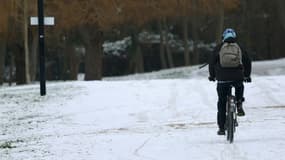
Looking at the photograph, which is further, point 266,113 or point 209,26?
point 209,26

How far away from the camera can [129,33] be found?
4703 centimetres

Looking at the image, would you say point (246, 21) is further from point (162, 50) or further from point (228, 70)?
point (228, 70)

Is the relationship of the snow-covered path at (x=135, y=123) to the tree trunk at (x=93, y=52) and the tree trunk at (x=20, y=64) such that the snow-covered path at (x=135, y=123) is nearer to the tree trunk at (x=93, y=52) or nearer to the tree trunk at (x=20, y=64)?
the tree trunk at (x=93, y=52)

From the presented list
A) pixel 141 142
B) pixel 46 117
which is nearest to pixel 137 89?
pixel 46 117

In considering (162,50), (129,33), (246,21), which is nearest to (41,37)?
(129,33)

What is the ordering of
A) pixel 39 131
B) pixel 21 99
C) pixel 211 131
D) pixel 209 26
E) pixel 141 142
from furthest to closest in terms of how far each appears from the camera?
1. pixel 209 26
2. pixel 21 99
3. pixel 39 131
4. pixel 211 131
5. pixel 141 142

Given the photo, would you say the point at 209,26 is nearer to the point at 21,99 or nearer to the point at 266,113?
the point at 21,99

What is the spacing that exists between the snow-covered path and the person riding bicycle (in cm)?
80

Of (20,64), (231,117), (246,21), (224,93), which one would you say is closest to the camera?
(231,117)

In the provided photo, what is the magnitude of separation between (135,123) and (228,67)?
12.7 ft

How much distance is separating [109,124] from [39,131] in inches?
63.0

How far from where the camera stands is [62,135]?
12758mm

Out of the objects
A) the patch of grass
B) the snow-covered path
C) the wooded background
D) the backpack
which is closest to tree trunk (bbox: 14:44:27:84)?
the wooded background

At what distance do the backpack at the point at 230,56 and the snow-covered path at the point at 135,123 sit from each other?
1.29 m
